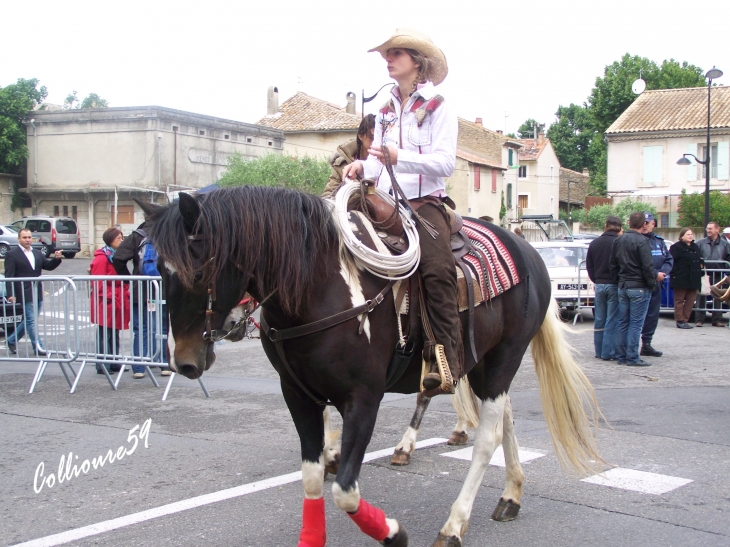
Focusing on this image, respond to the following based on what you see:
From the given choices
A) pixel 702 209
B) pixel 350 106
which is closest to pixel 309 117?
pixel 350 106

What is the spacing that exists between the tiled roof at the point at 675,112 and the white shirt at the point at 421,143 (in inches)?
1700

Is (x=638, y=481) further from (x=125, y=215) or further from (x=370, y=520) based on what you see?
(x=125, y=215)

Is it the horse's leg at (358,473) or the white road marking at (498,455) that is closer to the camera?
the horse's leg at (358,473)

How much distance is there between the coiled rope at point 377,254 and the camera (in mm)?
3809

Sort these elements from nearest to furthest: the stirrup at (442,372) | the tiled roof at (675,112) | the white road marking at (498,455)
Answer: the stirrup at (442,372), the white road marking at (498,455), the tiled roof at (675,112)

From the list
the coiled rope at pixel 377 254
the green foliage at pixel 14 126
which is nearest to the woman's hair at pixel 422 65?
the coiled rope at pixel 377 254

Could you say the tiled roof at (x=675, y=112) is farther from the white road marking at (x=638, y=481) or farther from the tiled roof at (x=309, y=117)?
the white road marking at (x=638, y=481)

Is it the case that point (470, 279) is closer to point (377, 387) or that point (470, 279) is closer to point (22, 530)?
point (377, 387)

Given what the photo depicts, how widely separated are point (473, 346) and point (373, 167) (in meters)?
1.22

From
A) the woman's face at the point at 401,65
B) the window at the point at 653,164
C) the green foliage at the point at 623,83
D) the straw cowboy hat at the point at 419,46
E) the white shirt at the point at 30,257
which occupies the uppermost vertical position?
the green foliage at the point at 623,83

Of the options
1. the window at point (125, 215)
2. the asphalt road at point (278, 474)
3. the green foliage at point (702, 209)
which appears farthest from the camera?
the window at point (125, 215)

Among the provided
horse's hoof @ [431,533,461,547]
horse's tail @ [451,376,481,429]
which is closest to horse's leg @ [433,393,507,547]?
horse's hoof @ [431,533,461,547]

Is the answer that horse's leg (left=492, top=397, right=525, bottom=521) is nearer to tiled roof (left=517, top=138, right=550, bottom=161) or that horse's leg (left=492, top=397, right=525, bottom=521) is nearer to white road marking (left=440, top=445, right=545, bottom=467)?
white road marking (left=440, top=445, right=545, bottom=467)

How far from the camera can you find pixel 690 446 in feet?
20.6
